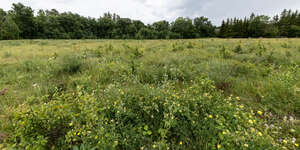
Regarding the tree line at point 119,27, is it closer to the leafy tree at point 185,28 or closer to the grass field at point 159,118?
the leafy tree at point 185,28

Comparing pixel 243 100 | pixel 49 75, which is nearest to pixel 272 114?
pixel 243 100

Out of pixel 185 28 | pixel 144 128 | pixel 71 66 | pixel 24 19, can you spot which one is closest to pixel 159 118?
pixel 144 128

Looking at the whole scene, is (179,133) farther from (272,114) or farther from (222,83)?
(222,83)

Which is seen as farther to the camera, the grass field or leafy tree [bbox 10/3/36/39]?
leafy tree [bbox 10/3/36/39]

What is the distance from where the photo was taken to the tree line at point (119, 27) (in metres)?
35.6

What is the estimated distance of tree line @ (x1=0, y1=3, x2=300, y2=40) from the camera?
35.6m

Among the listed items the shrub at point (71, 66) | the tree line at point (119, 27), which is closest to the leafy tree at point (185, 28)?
the tree line at point (119, 27)

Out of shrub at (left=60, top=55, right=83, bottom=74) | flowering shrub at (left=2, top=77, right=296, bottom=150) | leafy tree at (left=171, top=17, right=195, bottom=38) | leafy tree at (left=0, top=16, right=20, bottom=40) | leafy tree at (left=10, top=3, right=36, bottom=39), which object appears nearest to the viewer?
flowering shrub at (left=2, top=77, right=296, bottom=150)

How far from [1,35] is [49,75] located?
4055 cm

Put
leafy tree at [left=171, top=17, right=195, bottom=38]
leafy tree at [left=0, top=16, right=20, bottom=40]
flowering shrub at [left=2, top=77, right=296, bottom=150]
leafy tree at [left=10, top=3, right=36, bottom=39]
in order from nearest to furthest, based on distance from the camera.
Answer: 1. flowering shrub at [left=2, top=77, right=296, bottom=150]
2. leafy tree at [left=0, top=16, right=20, bottom=40]
3. leafy tree at [left=10, top=3, right=36, bottom=39]
4. leafy tree at [left=171, top=17, right=195, bottom=38]

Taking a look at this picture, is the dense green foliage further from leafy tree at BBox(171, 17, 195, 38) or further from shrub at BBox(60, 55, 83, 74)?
shrub at BBox(60, 55, 83, 74)

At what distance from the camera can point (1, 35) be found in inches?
1042

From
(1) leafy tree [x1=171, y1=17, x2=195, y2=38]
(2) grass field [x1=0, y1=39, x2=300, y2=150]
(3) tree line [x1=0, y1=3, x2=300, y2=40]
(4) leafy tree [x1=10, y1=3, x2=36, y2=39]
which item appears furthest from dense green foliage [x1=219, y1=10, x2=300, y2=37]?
(4) leafy tree [x1=10, y1=3, x2=36, y2=39]

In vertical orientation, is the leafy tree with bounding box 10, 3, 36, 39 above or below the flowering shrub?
above
